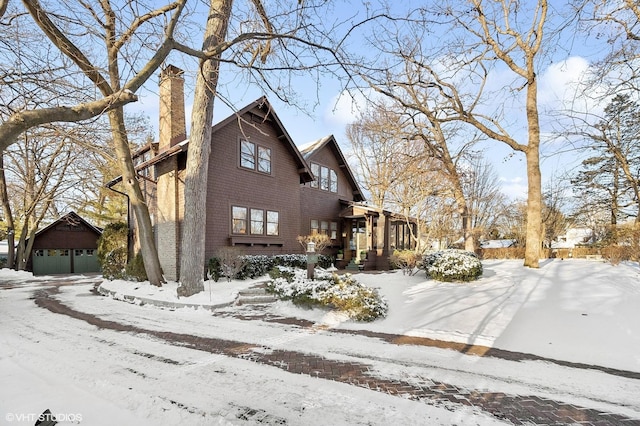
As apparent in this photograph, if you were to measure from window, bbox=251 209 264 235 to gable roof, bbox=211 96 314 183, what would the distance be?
364 cm

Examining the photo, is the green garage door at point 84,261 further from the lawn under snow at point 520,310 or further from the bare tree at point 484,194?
the bare tree at point 484,194

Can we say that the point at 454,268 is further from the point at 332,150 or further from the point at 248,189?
the point at 332,150

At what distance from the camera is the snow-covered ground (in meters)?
3.33

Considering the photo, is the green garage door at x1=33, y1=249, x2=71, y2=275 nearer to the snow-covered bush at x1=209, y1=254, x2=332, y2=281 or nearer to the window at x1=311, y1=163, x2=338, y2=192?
the snow-covered bush at x1=209, y1=254, x2=332, y2=281

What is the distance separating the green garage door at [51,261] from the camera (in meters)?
24.7

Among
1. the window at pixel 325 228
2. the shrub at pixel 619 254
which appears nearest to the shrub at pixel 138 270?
the window at pixel 325 228

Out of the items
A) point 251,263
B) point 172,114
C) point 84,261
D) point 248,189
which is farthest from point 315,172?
point 84,261

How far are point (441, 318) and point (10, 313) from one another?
1094cm

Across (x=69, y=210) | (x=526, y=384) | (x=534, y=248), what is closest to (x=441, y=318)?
(x=526, y=384)

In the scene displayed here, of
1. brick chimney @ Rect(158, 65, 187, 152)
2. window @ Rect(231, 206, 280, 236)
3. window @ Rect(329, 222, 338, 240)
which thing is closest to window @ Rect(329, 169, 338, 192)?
window @ Rect(329, 222, 338, 240)

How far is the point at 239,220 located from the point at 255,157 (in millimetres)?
3072

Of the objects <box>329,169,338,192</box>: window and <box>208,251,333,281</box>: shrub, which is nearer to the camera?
<box>208,251,333,281</box>: shrub

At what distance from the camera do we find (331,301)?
794cm

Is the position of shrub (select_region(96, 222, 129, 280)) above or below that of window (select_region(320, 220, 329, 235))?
below
